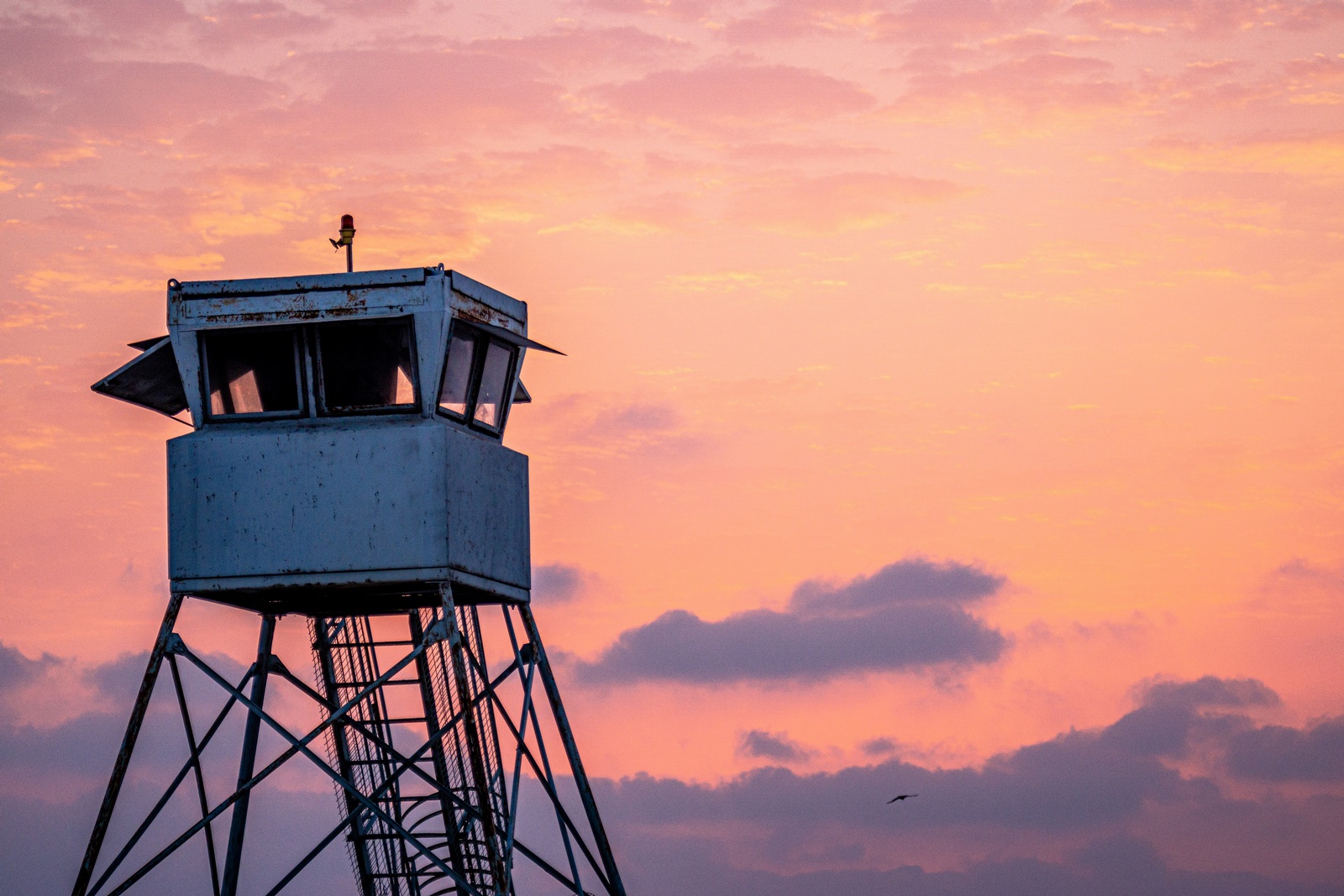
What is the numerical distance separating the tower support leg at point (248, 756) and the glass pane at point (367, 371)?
5.21 m

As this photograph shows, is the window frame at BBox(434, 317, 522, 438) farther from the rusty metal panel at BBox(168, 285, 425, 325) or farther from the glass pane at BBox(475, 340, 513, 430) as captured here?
the rusty metal panel at BBox(168, 285, 425, 325)

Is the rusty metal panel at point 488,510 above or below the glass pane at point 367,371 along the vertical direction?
below

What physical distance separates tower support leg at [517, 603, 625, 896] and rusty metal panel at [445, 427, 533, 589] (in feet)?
2.70

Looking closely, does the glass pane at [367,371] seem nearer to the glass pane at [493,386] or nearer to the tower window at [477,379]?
the tower window at [477,379]

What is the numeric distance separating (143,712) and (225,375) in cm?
570

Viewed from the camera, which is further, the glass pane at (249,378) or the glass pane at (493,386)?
the glass pane at (493,386)

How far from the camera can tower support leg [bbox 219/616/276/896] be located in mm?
36469

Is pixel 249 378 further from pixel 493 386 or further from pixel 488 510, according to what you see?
pixel 488 510

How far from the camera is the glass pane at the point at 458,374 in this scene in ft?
111

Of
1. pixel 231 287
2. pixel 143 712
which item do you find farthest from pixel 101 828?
pixel 231 287

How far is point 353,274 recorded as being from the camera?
109ft

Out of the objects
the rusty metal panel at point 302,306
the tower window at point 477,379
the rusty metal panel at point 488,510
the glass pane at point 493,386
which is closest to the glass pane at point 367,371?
the rusty metal panel at point 302,306

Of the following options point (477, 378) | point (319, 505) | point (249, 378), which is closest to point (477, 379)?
Result: point (477, 378)

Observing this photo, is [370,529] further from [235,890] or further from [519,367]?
[235,890]
